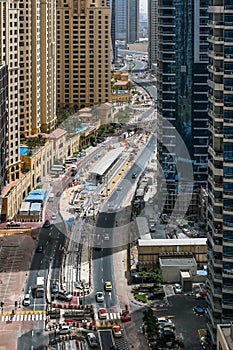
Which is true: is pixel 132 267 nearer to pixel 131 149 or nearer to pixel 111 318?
pixel 111 318

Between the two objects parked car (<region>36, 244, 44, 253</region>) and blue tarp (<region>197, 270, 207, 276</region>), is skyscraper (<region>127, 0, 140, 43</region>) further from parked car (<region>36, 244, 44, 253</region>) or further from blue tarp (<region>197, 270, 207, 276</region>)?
blue tarp (<region>197, 270, 207, 276</region>)

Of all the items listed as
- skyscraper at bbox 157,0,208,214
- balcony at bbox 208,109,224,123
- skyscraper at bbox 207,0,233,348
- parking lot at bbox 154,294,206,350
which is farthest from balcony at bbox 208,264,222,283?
skyscraper at bbox 157,0,208,214

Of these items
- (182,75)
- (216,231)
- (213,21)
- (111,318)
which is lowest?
(111,318)

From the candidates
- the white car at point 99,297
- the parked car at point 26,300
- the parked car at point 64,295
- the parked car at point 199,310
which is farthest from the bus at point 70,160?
the parked car at point 199,310

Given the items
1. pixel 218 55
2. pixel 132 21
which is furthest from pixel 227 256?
pixel 132 21

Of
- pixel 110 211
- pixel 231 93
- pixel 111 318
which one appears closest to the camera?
pixel 231 93

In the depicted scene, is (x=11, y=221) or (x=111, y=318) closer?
(x=111, y=318)

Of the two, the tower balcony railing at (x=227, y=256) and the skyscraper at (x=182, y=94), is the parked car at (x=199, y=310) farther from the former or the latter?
the skyscraper at (x=182, y=94)

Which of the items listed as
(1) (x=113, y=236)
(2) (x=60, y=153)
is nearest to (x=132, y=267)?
(1) (x=113, y=236)
